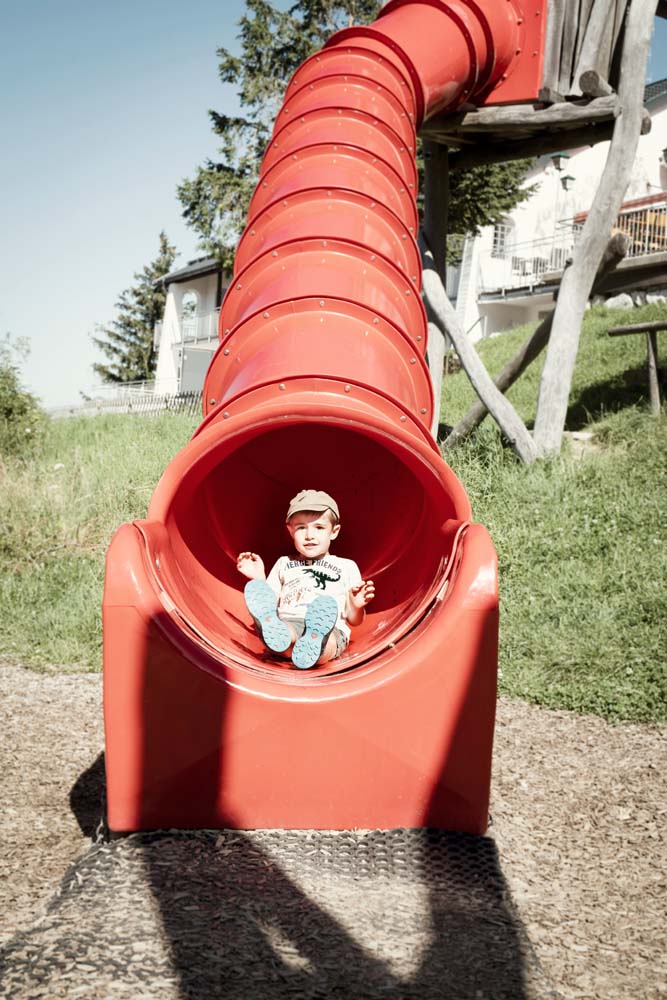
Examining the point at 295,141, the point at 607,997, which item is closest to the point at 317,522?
the point at 607,997

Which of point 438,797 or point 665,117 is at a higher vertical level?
point 665,117

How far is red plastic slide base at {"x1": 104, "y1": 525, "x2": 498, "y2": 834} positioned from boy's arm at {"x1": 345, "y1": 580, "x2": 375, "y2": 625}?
797mm

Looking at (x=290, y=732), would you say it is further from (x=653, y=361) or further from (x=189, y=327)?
(x=189, y=327)

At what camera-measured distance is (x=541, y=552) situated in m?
5.57

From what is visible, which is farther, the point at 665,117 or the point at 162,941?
the point at 665,117

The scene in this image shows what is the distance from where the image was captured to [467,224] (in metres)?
14.6

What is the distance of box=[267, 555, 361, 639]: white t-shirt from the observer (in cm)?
340

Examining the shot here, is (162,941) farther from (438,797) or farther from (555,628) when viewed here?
(555,628)

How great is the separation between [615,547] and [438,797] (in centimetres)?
331

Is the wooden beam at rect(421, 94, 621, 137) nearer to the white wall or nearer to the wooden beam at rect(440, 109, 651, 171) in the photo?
the wooden beam at rect(440, 109, 651, 171)

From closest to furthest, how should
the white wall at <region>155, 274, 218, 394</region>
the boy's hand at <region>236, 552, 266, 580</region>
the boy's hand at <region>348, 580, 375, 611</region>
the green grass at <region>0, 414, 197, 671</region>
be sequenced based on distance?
the boy's hand at <region>348, 580, 375, 611</region>
the boy's hand at <region>236, 552, 266, 580</region>
the green grass at <region>0, 414, 197, 671</region>
the white wall at <region>155, 274, 218, 394</region>

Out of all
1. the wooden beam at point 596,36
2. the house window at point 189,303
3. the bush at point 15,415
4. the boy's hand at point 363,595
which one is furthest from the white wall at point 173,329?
the boy's hand at point 363,595

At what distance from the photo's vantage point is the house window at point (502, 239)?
25391 millimetres

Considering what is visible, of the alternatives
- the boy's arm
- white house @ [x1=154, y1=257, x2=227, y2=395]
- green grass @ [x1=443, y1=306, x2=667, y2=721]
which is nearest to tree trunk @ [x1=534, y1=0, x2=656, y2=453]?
green grass @ [x1=443, y1=306, x2=667, y2=721]
